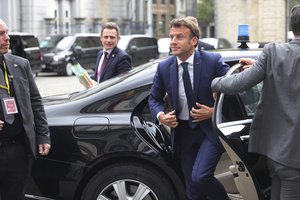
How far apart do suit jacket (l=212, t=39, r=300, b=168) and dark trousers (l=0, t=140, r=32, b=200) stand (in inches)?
59.4

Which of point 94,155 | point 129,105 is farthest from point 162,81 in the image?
point 94,155

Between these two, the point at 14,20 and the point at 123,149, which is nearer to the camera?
the point at 123,149

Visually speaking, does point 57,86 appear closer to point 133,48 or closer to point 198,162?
point 133,48

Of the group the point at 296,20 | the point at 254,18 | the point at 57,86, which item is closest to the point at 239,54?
the point at 296,20

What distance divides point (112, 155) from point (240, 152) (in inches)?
46.0

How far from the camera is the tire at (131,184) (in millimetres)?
4363

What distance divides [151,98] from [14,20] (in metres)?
36.0

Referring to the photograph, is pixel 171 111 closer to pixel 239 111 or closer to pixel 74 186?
pixel 239 111

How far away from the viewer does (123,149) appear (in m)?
4.38

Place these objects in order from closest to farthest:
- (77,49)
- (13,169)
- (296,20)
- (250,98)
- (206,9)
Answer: (296,20) → (13,169) → (250,98) → (77,49) → (206,9)

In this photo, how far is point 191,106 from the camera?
399cm

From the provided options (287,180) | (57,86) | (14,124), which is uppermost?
(14,124)

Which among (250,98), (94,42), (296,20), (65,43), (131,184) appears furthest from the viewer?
(94,42)

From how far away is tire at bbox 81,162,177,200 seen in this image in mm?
4363
